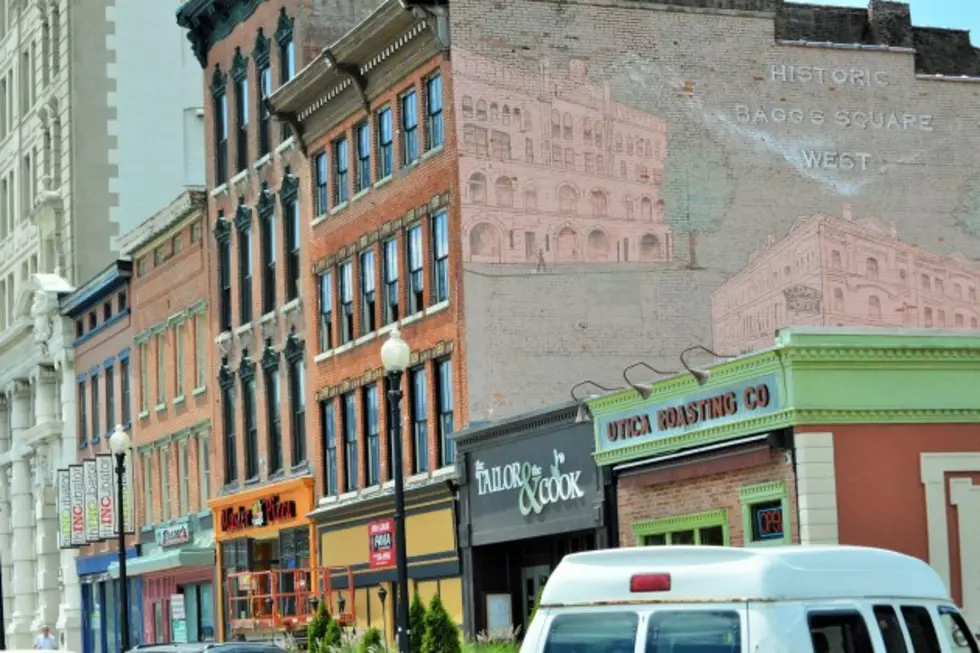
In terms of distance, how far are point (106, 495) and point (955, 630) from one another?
149 ft

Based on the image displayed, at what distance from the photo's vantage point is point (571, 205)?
39625 millimetres

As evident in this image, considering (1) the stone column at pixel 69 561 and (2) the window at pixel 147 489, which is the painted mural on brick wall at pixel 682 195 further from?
(1) the stone column at pixel 69 561

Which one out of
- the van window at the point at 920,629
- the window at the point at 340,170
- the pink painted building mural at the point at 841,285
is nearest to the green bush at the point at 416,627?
the pink painted building mural at the point at 841,285

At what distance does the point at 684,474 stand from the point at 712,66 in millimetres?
11822

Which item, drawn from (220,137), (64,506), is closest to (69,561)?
(64,506)

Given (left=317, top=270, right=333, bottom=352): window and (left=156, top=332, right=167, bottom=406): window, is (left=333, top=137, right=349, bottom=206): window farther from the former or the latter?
(left=156, top=332, right=167, bottom=406): window

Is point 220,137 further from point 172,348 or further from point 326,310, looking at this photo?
point 326,310

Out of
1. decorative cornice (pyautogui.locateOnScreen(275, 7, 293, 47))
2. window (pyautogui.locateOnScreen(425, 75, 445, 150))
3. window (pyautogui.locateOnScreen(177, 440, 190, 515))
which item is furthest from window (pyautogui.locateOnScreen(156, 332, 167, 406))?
window (pyautogui.locateOnScreen(425, 75, 445, 150))

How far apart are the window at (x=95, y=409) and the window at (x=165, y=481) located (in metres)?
5.46

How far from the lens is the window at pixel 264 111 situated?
163 ft

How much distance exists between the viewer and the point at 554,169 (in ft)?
130

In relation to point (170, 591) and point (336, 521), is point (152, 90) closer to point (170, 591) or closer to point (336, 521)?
point (170, 591)

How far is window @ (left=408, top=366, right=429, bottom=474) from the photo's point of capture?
135 feet

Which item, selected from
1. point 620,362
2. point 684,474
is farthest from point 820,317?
point 684,474
